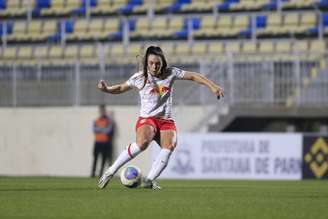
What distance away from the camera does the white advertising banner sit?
80.1ft

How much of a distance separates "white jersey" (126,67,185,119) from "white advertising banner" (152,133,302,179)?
36.4 ft

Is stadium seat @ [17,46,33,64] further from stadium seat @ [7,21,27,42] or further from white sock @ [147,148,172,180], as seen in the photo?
white sock @ [147,148,172,180]

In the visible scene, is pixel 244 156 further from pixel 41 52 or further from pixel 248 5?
pixel 41 52

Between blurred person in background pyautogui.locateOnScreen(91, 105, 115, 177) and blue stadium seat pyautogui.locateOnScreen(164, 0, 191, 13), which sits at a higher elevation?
blue stadium seat pyautogui.locateOnScreen(164, 0, 191, 13)

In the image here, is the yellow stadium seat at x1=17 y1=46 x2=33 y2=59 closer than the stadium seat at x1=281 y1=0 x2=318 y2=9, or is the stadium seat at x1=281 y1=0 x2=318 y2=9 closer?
the stadium seat at x1=281 y1=0 x2=318 y2=9

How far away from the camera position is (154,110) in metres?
13.6

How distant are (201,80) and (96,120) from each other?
44.3ft

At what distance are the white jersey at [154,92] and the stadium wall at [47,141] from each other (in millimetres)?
14448

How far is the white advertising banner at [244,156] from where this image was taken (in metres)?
24.4

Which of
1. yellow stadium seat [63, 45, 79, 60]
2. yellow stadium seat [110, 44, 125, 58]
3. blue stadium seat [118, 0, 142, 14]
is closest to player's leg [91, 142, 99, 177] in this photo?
yellow stadium seat [110, 44, 125, 58]

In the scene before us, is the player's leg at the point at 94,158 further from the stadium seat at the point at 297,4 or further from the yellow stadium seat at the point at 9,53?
the stadium seat at the point at 297,4

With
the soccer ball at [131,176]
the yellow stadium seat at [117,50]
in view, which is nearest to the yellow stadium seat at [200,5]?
the yellow stadium seat at [117,50]

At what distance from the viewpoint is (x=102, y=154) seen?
89.0 feet

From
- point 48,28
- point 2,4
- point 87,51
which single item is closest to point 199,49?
point 87,51
